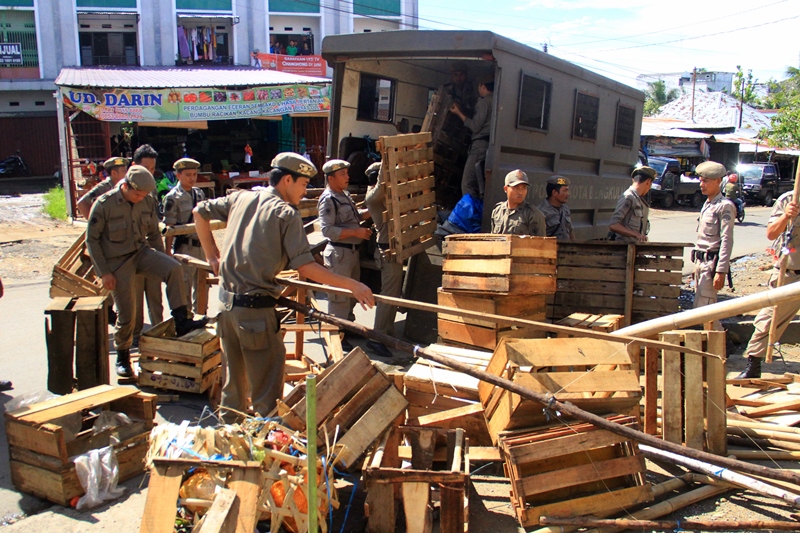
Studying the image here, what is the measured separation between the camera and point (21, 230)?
1498cm

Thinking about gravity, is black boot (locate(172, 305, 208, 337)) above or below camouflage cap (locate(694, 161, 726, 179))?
below

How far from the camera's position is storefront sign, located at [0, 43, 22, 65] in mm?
28594

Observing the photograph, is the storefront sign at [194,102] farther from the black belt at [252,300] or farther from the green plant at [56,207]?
the black belt at [252,300]

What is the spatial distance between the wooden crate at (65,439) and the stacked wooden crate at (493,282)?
2.59 m

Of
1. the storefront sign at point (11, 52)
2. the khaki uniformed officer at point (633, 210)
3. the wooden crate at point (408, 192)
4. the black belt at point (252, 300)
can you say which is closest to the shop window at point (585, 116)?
the khaki uniformed officer at point (633, 210)

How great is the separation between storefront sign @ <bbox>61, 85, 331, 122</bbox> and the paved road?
983 centimetres

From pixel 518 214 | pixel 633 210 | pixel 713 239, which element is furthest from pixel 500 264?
pixel 633 210

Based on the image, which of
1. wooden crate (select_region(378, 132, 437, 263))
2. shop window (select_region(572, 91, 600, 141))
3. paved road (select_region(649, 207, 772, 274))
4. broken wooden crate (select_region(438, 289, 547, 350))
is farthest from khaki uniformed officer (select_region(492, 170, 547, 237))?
paved road (select_region(649, 207, 772, 274))

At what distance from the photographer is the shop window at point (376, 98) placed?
8453 millimetres

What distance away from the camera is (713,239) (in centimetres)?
670

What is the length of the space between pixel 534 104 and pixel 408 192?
1.96 meters

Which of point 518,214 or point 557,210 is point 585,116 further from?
point 518,214

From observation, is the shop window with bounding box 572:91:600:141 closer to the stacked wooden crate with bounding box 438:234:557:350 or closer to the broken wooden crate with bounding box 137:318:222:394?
the stacked wooden crate with bounding box 438:234:557:350

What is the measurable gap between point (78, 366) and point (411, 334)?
333 centimetres
